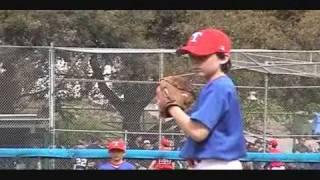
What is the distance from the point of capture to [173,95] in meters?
2.02

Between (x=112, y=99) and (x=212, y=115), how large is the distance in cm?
468

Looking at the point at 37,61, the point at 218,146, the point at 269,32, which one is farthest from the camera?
the point at 269,32

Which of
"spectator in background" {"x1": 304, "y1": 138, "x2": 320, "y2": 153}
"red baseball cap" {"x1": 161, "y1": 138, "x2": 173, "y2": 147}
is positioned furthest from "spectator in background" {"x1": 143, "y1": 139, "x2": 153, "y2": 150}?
"spectator in background" {"x1": 304, "y1": 138, "x2": 320, "y2": 153}

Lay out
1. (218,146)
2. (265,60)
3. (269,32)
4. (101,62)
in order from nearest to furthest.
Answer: (218,146) < (101,62) < (265,60) < (269,32)

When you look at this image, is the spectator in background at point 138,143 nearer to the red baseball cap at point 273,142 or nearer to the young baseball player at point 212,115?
the red baseball cap at point 273,142

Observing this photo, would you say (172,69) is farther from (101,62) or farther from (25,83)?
(25,83)

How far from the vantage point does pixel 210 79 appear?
200cm

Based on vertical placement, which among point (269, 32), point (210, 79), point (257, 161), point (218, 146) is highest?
point (269, 32)

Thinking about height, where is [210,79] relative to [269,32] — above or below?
below

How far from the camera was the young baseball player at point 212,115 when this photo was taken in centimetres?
192

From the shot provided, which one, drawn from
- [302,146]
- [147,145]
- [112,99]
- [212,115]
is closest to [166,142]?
[147,145]

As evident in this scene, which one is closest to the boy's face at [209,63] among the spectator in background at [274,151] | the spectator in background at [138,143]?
the spectator in background at [274,151]
